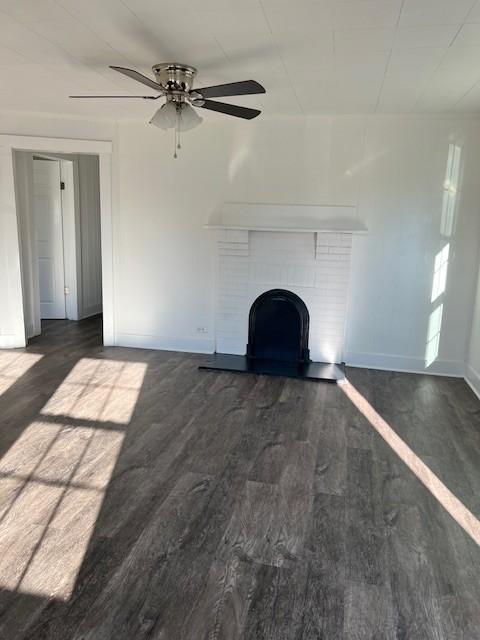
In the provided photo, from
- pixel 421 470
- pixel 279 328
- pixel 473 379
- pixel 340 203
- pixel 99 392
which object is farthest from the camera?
pixel 279 328

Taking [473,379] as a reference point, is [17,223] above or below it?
above

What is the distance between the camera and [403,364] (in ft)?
15.9

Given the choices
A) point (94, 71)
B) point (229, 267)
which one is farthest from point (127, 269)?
point (94, 71)

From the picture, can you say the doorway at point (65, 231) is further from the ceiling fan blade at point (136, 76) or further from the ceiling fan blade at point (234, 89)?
the ceiling fan blade at point (234, 89)

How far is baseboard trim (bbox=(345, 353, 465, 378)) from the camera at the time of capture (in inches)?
187

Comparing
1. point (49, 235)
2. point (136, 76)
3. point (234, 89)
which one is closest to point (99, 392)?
point (136, 76)

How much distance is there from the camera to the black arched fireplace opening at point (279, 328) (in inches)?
195

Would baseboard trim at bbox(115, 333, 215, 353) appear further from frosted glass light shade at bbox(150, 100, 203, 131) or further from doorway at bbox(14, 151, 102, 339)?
frosted glass light shade at bbox(150, 100, 203, 131)

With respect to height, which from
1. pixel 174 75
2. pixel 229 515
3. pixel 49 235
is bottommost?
pixel 229 515

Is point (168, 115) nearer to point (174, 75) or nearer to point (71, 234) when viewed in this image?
point (174, 75)

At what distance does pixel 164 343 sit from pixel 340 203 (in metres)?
2.42

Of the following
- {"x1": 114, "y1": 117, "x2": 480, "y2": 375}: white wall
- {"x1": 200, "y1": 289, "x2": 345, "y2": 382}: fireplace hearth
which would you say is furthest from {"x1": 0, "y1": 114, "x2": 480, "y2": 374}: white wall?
{"x1": 200, "y1": 289, "x2": 345, "y2": 382}: fireplace hearth

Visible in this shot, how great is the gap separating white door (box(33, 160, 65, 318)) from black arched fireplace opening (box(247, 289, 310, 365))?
3.14 meters

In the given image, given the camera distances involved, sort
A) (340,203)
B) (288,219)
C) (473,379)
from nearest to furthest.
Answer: (473,379)
(340,203)
(288,219)
